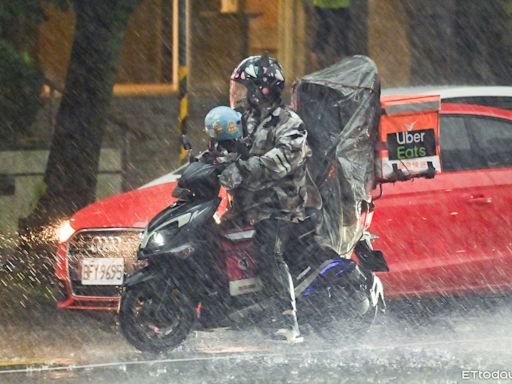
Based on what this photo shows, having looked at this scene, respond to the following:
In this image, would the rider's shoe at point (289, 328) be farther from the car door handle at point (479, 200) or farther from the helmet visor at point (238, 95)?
the car door handle at point (479, 200)

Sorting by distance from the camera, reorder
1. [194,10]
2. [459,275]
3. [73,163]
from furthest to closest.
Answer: [194,10] < [73,163] < [459,275]

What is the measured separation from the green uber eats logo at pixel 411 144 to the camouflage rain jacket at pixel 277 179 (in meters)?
0.76

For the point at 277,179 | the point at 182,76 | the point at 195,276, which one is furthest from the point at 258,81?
the point at 182,76

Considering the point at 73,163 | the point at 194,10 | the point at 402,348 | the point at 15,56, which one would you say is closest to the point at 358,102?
the point at 402,348

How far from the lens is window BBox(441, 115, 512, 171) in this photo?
10.6 meters

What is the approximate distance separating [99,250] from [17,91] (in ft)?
23.7

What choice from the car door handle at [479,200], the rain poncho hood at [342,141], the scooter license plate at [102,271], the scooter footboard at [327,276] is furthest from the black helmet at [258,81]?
the car door handle at [479,200]

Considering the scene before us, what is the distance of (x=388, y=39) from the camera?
20406mm

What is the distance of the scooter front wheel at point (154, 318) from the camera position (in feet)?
27.9

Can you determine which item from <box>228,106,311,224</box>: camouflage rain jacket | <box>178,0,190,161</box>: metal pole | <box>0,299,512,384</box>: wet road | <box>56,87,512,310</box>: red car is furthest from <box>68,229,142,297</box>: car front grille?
<box>178,0,190,161</box>: metal pole

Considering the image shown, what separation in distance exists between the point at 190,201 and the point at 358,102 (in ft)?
4.15

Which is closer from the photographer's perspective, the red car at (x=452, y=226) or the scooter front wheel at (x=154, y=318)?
the scooter front wheel at (x=154, y=318)

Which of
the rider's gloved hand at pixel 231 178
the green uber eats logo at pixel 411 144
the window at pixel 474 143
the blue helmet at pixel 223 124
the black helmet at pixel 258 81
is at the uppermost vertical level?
the black helmet at pixel 258 81

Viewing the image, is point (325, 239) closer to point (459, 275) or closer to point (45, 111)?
point (459, 275)
